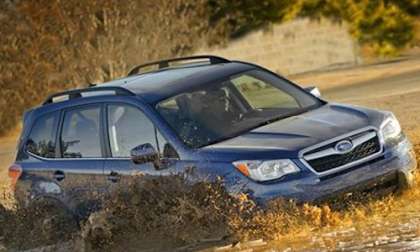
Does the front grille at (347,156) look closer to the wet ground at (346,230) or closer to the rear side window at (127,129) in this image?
the wet ground at (346,230)

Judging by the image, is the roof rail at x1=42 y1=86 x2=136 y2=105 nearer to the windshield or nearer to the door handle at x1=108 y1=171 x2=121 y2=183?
the windshield

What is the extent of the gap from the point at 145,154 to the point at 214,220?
2.84ft

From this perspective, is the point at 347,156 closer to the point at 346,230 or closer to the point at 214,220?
the point at 346,230

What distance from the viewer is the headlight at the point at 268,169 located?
784 centimetres

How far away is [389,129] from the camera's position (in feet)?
28.1

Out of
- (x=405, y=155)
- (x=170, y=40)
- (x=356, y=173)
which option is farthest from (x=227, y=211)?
(x=170, y=40)

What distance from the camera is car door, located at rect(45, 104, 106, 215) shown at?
9.14m

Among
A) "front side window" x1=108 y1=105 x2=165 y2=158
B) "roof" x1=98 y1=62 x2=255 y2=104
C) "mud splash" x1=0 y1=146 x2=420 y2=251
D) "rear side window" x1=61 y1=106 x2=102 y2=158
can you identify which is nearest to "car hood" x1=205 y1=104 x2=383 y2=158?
"mud splash" x1=0 y1=146 x2=420 y2=251

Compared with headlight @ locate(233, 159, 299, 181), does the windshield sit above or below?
above

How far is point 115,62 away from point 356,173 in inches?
739

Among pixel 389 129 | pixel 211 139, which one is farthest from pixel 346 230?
pixel 211 139

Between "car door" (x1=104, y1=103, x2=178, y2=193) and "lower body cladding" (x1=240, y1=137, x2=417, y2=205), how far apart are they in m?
0.96

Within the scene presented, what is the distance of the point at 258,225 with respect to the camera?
7832mm

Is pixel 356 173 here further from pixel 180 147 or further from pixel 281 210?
pixel 180 147
